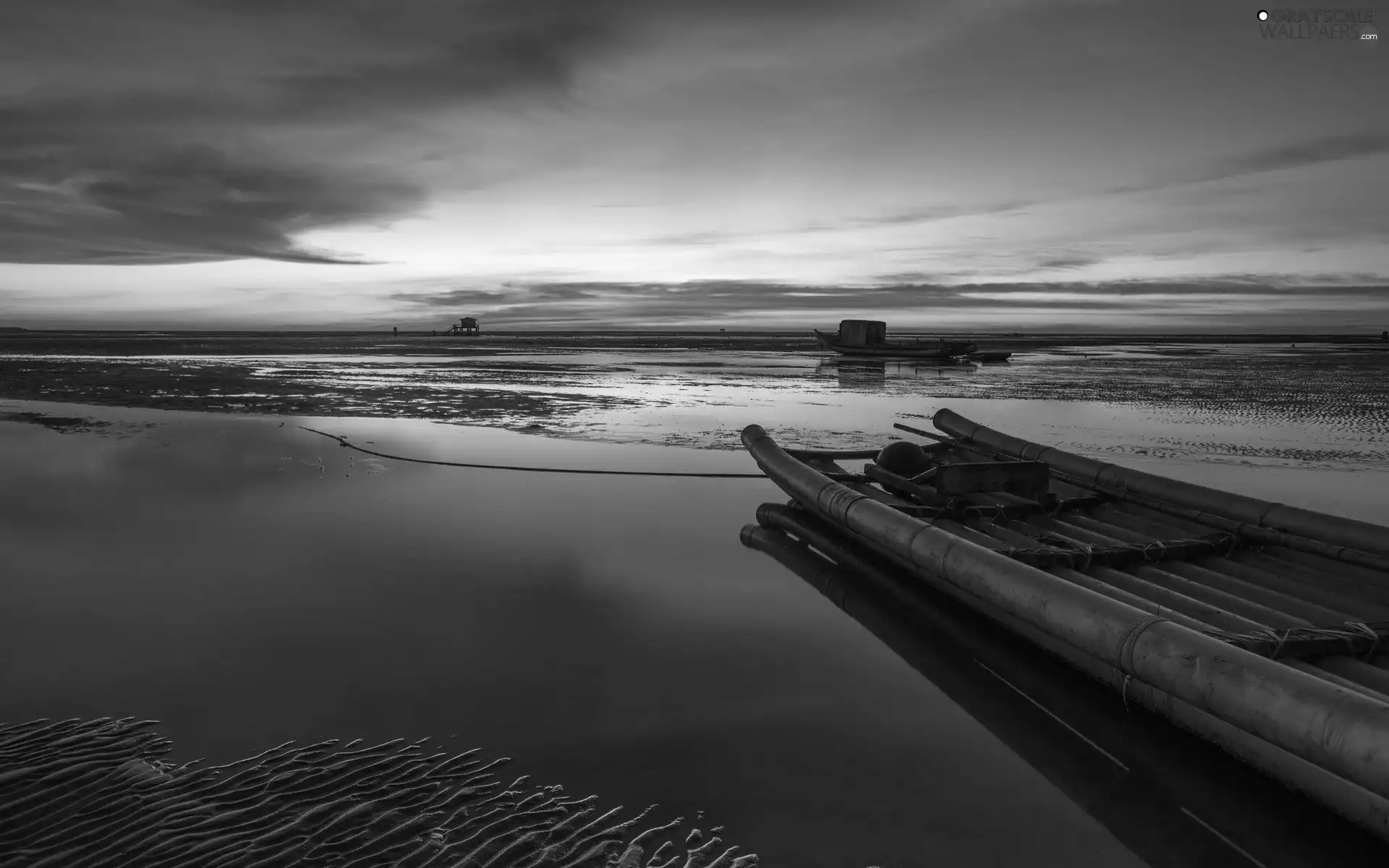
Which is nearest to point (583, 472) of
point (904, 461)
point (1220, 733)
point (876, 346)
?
point (904, 461)

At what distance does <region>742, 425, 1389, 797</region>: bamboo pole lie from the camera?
260 cm

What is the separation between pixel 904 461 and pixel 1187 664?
19.8 ft

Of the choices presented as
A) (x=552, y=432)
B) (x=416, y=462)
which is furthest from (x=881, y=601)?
(x=552, y=432)

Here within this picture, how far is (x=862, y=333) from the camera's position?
5316 cm

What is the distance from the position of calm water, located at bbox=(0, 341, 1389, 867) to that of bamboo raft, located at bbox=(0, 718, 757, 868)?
0.21 meters

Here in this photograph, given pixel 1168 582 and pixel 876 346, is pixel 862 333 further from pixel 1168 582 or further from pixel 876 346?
pixel 1168 582

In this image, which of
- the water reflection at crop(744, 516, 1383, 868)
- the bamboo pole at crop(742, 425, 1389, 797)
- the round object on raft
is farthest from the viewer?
the round object on raft

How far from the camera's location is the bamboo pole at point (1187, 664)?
2.60 meters

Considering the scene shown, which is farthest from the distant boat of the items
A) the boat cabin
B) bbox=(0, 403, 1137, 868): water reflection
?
bbox=(0, 403, 1137, 868): water reflection

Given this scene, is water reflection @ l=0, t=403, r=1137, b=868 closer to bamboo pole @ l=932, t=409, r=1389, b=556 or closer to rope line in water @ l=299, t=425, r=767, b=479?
rope line in water @ l=299, t=425, r=767, b=479

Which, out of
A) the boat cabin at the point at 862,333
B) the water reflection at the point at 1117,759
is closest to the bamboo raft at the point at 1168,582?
the water reflection at the point at 1117,759

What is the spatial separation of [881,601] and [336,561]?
16.0 feet

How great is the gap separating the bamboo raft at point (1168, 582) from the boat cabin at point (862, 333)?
44502 mm

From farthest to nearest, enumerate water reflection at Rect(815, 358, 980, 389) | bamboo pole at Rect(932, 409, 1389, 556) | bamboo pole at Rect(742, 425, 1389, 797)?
water reflection at Rect(815, 358, 980, 389) → bamboo pole at Rect(932, 409, 1389, 556) → bamboo pole at Rect(742, 425, 1389, 797)
